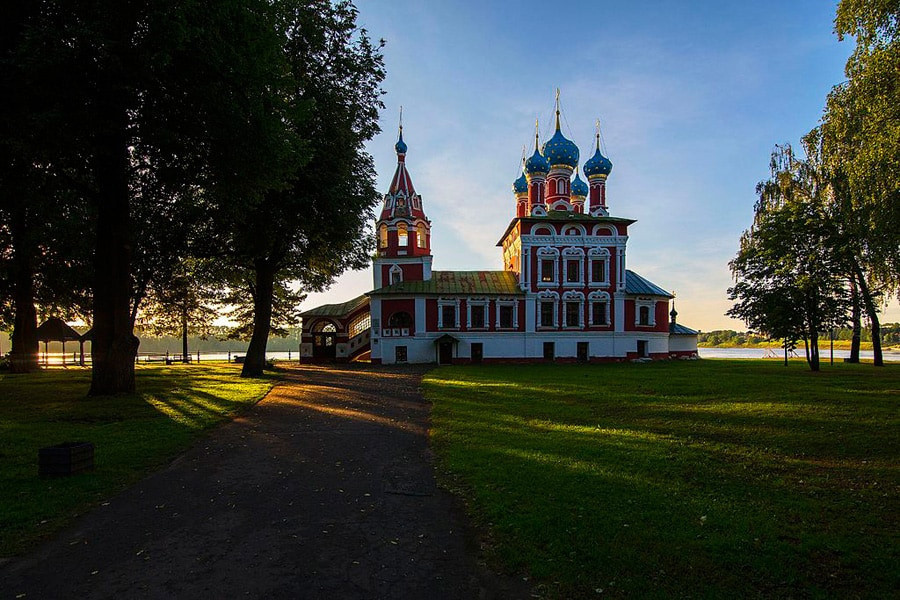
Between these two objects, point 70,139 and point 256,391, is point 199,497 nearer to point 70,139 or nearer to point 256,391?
point 70,139

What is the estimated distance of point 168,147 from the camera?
48.5ft

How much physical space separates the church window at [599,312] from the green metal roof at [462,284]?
6384 mm

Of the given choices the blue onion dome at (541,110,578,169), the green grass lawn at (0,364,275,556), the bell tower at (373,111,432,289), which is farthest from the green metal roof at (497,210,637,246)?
the green grass lawn at (0,364,275,556)

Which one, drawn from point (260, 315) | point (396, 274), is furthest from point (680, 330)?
point (260, 315)

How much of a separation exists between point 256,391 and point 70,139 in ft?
34.1

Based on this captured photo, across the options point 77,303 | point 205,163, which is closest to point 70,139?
point 205,163

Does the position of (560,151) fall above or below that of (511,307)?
above

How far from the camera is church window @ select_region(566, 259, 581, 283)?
39.8 meters

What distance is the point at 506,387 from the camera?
64.8 feet

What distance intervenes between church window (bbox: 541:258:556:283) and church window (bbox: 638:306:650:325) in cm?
823

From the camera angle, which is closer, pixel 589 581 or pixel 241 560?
pixel 589 581

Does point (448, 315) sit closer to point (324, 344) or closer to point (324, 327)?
point (324, 327)

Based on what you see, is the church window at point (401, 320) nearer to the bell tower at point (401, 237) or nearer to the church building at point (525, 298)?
the church building at point (525, 298)

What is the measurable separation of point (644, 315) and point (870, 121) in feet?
96.2
